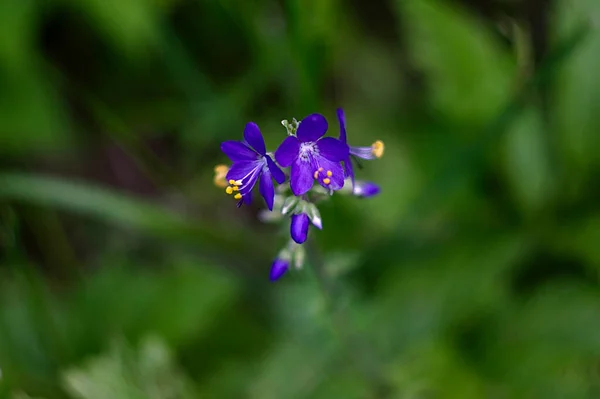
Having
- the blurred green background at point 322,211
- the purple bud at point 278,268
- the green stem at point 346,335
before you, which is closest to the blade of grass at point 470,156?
the blurred green background at point 322,211

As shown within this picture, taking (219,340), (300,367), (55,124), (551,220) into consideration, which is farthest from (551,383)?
(55,124)

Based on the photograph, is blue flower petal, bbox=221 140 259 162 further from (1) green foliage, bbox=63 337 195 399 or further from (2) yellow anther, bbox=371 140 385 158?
(1) green foliage, bbox=63 337 195 399

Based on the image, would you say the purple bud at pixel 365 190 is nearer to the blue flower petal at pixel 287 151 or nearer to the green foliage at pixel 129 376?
the blue flower petal at pixel 287 151

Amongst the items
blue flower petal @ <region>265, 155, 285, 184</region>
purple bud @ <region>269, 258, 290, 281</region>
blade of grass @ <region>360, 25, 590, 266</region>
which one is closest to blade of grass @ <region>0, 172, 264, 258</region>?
blade of grass @ <region>360, 25, 590, 266</region>

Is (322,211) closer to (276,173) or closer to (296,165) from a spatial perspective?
(296,165)

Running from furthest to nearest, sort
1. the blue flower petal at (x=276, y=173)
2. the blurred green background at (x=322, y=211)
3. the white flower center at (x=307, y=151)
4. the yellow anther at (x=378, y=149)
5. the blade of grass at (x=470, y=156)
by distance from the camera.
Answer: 1. the blurred green background at (x=322, y=211)
2. the blade of grass at (x=470, y=156)
3. the yellow anther at (x=378, y=149)
4. the white flower center at (x=307, y=151)
5. the blue flower petal at (x=276, y=173)

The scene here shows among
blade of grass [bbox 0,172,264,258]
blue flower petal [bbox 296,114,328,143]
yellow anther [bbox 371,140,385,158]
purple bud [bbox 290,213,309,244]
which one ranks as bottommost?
purple bud [bbox 290,213,309,244]
